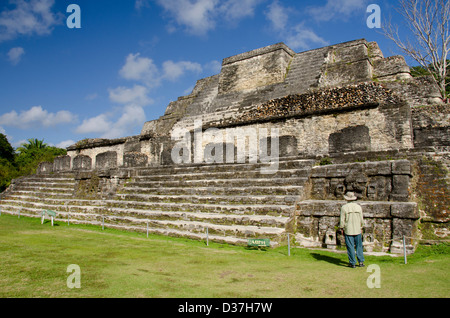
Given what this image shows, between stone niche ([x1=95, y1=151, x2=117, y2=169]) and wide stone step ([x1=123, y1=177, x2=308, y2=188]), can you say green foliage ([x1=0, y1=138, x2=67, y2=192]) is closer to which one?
stone niche ([x1=95, y1=151, x2=117, y2=169])

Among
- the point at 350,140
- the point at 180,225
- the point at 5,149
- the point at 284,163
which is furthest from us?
the point at 5,149

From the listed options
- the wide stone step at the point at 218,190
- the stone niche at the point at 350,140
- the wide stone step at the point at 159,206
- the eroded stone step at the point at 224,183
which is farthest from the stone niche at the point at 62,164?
the stone niche at the point at 350,140

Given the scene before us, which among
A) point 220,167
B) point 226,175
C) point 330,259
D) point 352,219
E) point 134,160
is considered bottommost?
point 330,259

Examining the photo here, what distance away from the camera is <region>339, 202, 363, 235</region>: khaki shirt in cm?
466

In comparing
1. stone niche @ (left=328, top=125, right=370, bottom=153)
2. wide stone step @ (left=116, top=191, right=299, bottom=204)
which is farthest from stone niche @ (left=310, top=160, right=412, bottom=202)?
stone niche @ (left=328, top=125, right=370, bottom=153)

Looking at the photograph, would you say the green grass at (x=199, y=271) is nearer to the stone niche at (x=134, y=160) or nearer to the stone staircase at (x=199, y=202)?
the stone staircase at (x=199, y=202)

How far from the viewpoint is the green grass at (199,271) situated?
3.26 meters

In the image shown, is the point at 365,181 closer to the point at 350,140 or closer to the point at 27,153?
the point at 350,140

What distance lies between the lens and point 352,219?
4.69m

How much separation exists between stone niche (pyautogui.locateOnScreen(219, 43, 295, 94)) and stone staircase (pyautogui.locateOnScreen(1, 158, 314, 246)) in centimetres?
631

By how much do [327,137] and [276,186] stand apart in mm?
3157

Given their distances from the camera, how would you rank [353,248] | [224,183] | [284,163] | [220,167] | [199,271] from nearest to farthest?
[199,271] < [353,248] < [284,163] < [224,183] < [220,167]

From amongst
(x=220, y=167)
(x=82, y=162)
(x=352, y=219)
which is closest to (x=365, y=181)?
(x=352, y=219)

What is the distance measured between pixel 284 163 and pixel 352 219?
3485mm
